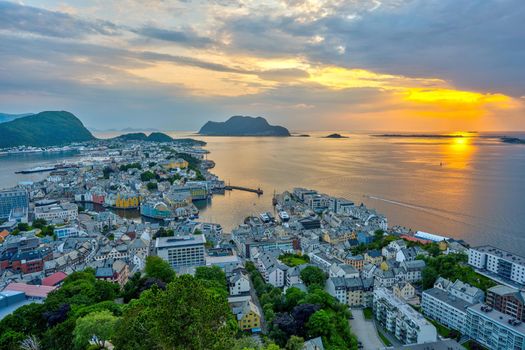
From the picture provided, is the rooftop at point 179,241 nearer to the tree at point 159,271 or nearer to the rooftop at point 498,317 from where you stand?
the tree at point 159,271

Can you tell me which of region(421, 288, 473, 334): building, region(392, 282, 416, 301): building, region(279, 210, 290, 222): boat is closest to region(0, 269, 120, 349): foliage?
region(392, 282, 416, 301): building

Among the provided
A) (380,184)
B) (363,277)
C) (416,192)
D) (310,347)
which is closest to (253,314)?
(310,347)

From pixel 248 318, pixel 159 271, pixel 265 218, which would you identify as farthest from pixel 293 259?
pixel 265 218

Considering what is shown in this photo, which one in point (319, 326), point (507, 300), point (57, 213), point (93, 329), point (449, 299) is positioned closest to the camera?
point (93, 329)

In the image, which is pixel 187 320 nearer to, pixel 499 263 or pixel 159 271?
pixel 159 271

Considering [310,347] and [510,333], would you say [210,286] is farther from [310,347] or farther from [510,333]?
[510,333]
